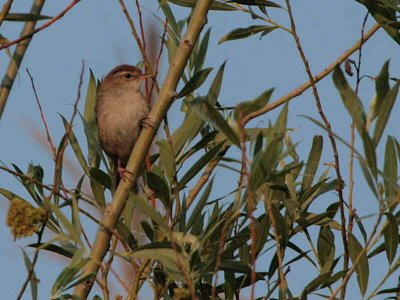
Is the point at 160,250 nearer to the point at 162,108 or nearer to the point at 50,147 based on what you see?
the point at 162,108

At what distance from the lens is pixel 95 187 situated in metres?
2.99

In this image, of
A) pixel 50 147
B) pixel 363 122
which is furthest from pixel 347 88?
pixel 50 147

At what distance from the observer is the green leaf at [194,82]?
2734mm

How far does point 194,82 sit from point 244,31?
1.64 feet

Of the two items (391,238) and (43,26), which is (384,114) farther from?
(43,26)

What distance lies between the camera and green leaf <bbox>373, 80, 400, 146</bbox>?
6.20 ft

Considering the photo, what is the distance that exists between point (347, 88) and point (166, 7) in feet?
4.69

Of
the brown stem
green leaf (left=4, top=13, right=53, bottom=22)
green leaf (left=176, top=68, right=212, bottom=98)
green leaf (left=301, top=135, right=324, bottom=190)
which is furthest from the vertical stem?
green leaf (left=301, top=135, right=324, bottom=190)

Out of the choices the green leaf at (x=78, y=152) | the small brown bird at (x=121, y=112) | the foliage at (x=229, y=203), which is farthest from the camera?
the small brown bird at (x=121, y=112)

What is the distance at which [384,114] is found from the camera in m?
1.93

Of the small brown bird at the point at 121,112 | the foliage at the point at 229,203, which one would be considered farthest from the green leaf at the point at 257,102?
the small brown bird at the point at 121,112

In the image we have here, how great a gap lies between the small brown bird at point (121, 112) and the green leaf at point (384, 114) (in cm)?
275

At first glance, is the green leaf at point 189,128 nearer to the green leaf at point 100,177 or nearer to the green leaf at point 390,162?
the green leaf at point 100,177

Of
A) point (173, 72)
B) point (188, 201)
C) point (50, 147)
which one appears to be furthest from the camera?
point (50, 147)
